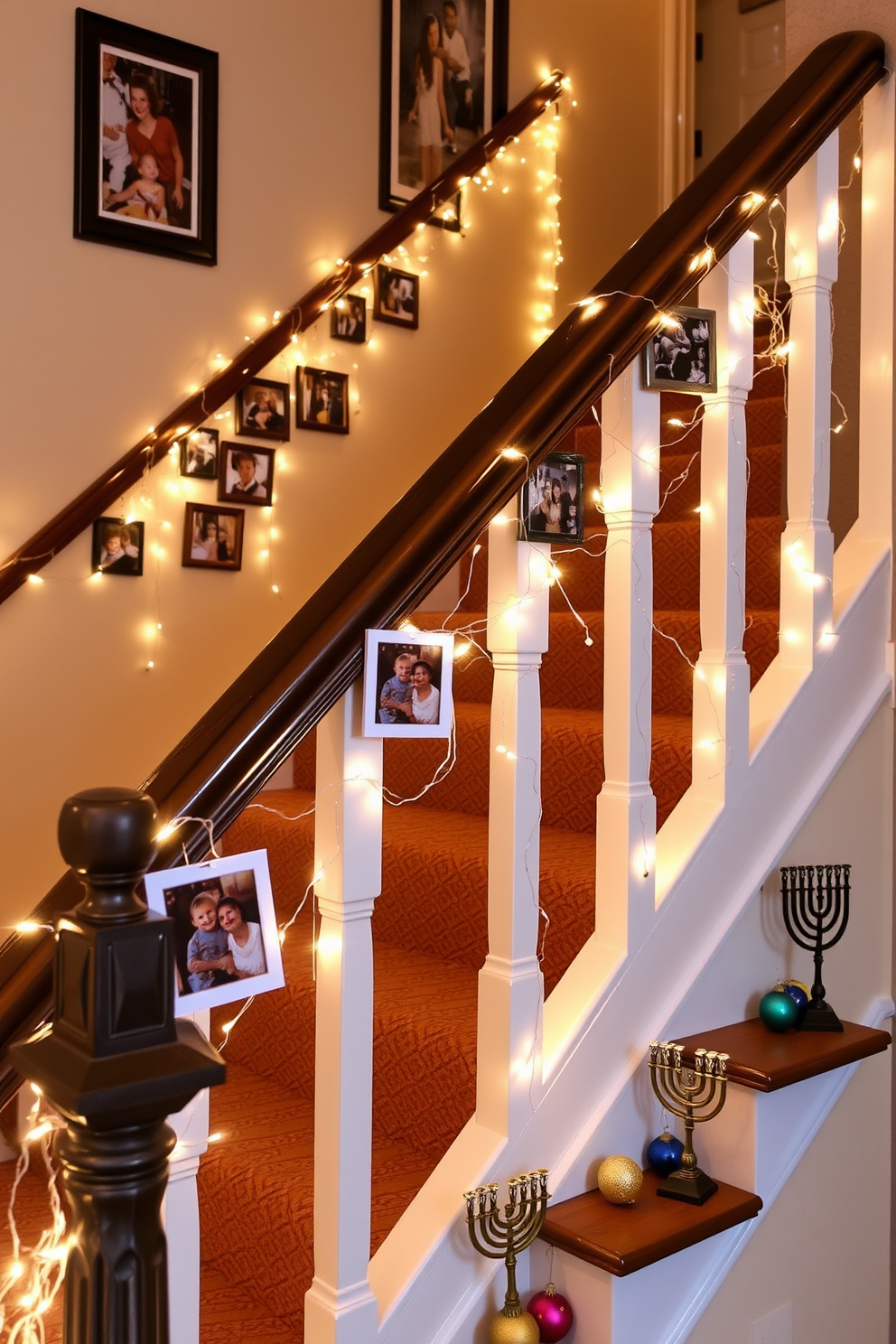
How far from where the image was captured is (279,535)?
3023mm

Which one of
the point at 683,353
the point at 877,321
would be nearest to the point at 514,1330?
the point at 683,353

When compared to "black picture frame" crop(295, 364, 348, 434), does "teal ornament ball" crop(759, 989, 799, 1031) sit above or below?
below

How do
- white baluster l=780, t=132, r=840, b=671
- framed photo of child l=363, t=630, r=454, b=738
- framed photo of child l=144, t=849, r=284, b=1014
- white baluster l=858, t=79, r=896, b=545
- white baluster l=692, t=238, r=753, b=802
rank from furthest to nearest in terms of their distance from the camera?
white baluster l=858, t=79, r=896, b=545, white baluster l=780, t=132, r=840, b=671, white baluster l=692, t=238, r=753, b=802, framed photo of child l=363, t=630, r=454, b=738, framed photo of child l=144, t=849, r=284, b=1014

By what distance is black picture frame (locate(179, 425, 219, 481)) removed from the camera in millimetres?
2822

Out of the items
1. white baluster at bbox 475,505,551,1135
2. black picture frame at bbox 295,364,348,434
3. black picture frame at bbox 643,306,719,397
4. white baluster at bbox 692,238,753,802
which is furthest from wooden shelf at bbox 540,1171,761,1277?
black picture frame at bbox 295,364,348,434

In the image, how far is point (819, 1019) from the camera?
1707 mm

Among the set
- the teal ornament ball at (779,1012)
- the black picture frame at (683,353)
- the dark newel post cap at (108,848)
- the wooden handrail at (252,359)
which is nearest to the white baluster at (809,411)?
the black picture frame at (683,353)

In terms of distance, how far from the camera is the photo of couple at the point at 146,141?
2.70 metres

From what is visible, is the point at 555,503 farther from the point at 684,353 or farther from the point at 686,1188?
the point at 686,1188

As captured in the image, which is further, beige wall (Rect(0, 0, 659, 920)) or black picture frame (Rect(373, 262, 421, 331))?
black picture frame (Rect(373, 262, 421, 331))

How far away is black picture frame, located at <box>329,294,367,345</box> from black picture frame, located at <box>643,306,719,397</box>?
165cm

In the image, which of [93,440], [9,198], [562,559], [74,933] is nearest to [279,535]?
[93,440]

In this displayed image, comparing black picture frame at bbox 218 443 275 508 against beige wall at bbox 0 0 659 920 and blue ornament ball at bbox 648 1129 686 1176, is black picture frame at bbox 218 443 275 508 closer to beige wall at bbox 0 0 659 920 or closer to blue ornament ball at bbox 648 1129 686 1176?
beige wall at bbox 0 0 659 920

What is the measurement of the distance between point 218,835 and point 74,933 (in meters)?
0.31
